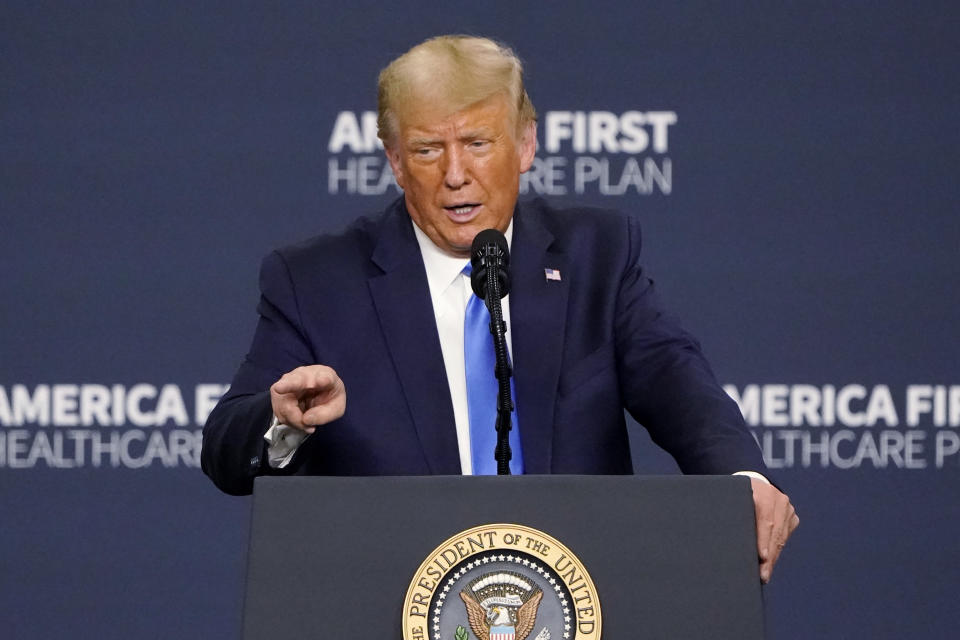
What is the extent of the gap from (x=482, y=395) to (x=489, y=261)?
40cm

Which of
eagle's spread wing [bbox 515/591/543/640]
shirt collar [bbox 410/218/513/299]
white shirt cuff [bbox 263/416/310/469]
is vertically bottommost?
eagle's spread wing [bbox 515/591/543/640]

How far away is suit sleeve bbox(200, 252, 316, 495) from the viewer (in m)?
1.77

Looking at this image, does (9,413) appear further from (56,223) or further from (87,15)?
(87,15)

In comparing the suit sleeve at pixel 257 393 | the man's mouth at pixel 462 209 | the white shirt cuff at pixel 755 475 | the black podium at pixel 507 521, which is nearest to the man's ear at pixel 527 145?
the man's mouth at pixel 462 209

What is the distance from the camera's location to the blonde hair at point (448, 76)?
80.1 inches

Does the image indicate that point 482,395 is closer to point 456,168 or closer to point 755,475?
point 456,168

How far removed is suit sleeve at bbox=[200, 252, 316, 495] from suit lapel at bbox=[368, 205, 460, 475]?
14 cm

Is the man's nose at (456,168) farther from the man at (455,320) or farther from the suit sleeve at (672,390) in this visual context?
the suit sleeve at (672,390)

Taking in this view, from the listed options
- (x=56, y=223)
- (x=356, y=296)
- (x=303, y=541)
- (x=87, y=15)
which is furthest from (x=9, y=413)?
(x=303, y=541)

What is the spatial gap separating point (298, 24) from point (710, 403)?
1.93 m

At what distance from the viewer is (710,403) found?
192 cm

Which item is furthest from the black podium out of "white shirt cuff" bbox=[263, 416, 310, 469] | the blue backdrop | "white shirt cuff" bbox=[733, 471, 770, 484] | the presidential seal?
the blue backdrop

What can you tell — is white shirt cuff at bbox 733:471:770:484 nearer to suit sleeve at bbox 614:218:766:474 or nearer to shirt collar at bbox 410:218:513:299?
suit sleeve at bbox 614:218:766:474

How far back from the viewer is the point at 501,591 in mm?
1369
